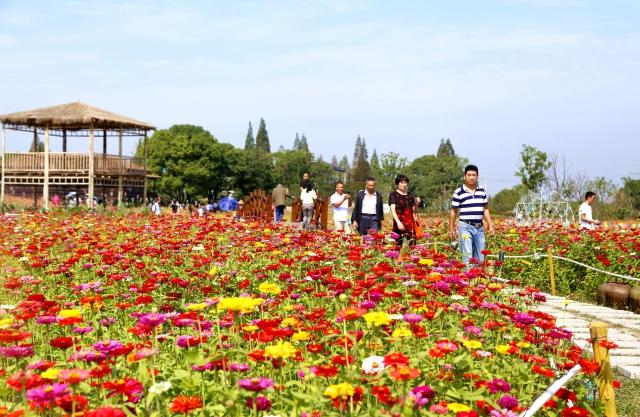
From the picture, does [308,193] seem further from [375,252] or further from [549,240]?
[375,252]

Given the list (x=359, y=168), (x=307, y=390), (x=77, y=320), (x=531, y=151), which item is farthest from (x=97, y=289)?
(x=359, y=168)

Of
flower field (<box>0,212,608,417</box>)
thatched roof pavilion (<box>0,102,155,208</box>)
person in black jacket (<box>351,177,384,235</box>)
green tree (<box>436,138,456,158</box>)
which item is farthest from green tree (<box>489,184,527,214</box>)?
green tree (<box>436,138,456,158</box>)

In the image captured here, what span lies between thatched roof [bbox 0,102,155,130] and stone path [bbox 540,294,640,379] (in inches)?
801

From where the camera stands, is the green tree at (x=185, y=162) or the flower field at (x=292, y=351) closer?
the flower field at (x=292, y=351)

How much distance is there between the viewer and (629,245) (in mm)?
10148

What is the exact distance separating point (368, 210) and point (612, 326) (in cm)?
371

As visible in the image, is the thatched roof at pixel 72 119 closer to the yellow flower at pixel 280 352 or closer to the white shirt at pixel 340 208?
the white shirt at pixel 340 208

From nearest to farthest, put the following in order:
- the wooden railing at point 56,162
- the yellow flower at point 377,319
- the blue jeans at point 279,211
→ the yellow flower at point 377,319, the blue jeans at point 279,211, the wooden railing at point 56,162

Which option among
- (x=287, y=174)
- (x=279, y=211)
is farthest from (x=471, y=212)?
(x=287, y=174)

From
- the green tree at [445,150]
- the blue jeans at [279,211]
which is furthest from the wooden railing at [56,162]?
the green tree at [445,150]

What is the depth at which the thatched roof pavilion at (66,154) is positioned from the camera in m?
25.6

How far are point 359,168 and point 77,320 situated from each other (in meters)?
106

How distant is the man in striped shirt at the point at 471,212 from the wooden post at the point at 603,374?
13.6 feet

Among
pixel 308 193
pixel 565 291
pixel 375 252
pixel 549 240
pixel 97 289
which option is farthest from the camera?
pixel 308 193
